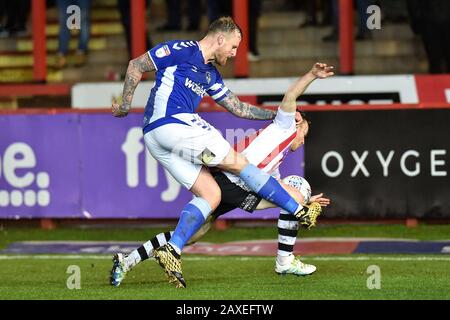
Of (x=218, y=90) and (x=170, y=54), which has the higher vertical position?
(x=170, y=54)

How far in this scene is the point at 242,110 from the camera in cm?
1119

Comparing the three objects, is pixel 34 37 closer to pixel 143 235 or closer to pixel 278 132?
pixel 143 235

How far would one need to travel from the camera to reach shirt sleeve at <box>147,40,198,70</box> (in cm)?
1059

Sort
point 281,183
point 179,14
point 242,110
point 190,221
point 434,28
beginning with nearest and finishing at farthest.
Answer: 1. point 190,221
2. point 281,183
3. point 242,110
4. point 434,28
5. point 179,14

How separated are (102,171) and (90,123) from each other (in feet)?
1.90

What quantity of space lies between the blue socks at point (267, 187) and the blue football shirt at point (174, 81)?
0.65 meters

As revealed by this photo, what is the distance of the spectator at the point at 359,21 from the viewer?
56.1ft

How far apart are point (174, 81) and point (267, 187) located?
3.51 feet

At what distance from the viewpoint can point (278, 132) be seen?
11.1 metres

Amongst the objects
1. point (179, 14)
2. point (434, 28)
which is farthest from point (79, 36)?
point (434, 28)

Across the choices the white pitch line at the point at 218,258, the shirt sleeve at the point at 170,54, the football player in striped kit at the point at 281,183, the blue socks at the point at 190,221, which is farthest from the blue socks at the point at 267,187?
the white pitch line at the point at 218,258

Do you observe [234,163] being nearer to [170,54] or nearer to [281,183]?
[281,183]

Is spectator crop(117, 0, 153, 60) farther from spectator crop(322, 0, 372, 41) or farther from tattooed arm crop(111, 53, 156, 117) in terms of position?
tattooed arm crop(111, 53, 156, 117)

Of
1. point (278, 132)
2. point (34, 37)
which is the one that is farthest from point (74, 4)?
point (278, 132)
